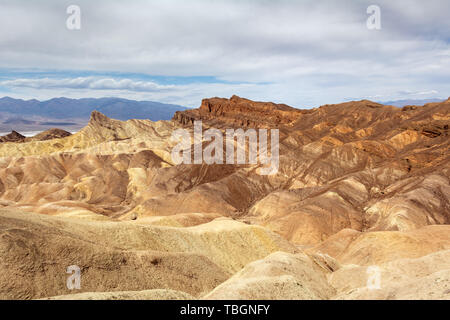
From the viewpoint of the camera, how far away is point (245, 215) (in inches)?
2222

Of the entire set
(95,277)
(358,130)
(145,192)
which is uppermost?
(358,130)

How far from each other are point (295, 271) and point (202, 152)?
58.5m

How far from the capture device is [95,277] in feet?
59.0

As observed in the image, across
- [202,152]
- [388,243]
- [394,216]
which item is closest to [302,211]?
[394,216]

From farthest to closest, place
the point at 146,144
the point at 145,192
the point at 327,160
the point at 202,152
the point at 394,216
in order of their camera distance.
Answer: the point at 146,144, the point at 202,152, the point at 327,160, the point at 145,192, the point at 394,216

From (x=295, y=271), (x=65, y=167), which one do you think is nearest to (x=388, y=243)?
(x=295, y=271)

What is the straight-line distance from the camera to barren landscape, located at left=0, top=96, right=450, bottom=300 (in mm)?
17281

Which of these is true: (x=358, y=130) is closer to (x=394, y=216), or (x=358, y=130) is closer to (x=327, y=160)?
(x=327, y=160)

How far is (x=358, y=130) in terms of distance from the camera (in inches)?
3541

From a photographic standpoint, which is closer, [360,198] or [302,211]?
[302,211]

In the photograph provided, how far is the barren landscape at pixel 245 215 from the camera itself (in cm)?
1728

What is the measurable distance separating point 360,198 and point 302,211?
12.0 metres
